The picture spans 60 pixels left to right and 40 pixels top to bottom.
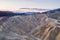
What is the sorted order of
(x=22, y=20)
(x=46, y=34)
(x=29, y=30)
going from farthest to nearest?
(x=22, y=20), (x=29, y=30), (x=46, y=34)

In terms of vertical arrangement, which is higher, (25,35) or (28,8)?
(28,8)

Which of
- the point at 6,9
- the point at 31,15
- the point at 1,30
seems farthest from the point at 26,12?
the point at 1,30

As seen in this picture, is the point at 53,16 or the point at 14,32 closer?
the point at 14,32

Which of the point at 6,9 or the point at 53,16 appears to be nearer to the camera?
the point at 6,9

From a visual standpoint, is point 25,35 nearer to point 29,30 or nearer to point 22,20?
point 29,30

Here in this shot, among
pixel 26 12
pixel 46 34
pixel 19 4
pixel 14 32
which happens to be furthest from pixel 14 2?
pixel 46 34

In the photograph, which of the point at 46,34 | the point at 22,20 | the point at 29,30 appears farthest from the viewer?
the point at 22,20

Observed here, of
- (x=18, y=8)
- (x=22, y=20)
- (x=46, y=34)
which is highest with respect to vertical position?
(x=18, y=8)

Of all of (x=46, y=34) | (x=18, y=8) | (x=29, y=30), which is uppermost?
(x=18, y=8)

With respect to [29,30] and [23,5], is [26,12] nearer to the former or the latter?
[23,5]
